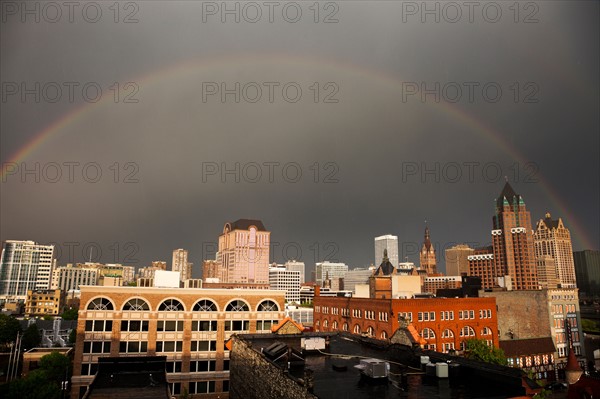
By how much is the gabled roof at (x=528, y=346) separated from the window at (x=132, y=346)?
183ft

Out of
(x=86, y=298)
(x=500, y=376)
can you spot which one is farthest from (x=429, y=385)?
(x=86, y=298)

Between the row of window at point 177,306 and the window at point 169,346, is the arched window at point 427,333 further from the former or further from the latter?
the window at point 169,346

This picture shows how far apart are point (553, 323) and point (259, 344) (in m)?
77.0

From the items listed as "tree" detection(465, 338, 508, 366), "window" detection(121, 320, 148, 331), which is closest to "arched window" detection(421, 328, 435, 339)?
"tree" detection(465, 338, 508, 366)

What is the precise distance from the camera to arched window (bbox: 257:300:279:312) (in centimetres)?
5072

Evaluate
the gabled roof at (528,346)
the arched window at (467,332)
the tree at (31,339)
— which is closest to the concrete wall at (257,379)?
the arched window at (467,332)

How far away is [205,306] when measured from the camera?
48.4 meters

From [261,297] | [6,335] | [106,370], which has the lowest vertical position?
[6,335]

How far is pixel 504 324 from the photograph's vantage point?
76562mm

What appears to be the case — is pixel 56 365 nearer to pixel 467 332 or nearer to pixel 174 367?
pixel 174 367

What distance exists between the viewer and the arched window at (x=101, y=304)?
44.3 meters

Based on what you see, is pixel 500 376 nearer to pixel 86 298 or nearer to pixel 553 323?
pixel 86 298

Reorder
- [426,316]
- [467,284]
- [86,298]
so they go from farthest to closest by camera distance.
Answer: [467,284], [426,316], [86,298]

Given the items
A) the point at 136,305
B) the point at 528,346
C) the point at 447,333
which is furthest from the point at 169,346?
A: the point at 528,346
